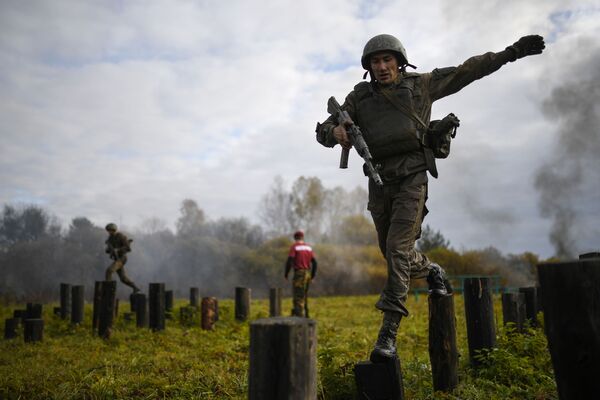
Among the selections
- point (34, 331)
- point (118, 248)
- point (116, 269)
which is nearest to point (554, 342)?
point (34, 331)

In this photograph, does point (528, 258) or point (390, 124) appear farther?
point (528, 258)

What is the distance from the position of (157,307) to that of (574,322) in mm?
8920

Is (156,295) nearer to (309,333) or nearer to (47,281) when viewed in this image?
(309,333)

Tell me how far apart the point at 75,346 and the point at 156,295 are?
189 cm

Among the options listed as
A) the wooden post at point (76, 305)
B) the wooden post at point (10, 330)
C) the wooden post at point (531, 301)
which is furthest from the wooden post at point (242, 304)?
the wooden post at point (531, 301)

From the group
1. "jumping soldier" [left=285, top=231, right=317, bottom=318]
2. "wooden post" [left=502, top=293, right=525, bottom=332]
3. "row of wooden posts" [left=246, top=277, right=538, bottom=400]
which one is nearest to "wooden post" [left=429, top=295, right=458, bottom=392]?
"row of wooden posts" [left=246, top=277, right=538, bottom=400]

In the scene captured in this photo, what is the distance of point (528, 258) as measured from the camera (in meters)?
40.2

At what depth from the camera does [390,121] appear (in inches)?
153

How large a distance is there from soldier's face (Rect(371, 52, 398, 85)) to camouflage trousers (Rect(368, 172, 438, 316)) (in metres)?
0.86

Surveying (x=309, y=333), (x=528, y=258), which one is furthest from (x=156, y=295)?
(x=528, y=258)

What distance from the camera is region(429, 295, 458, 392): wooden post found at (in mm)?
3941

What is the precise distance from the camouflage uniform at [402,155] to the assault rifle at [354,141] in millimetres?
114

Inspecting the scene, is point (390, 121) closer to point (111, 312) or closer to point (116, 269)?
point (111, 312)

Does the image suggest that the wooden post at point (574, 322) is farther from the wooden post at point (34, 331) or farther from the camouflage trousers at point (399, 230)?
the wooden post at point (34, 331)
